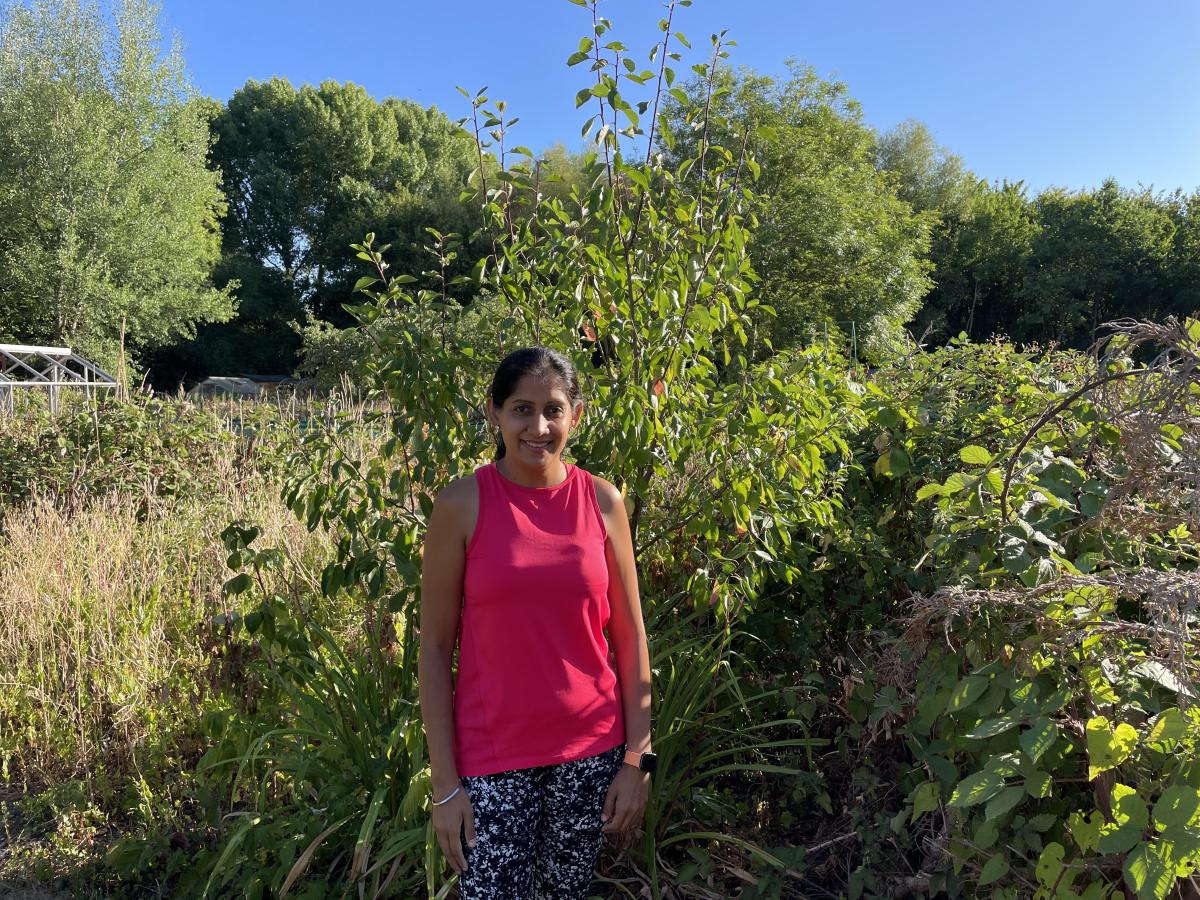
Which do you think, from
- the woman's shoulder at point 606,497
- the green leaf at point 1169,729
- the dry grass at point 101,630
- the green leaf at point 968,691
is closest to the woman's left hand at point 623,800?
the woman's shoulder at point 606,497

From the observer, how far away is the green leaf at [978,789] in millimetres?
1568

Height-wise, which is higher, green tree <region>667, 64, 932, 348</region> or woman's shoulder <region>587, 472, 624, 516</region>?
green tree <region>667, 64, 932, 348</region>

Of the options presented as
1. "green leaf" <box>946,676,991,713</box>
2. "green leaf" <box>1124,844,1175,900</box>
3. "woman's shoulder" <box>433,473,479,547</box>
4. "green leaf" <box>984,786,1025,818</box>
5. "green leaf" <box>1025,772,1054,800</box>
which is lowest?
"green leaf" <box>1124,844,1175,900</box>

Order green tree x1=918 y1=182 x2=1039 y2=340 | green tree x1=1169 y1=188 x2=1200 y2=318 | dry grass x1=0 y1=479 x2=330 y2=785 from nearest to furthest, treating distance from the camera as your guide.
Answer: dry grass x1=0 y1=479 x2=330 y2=785 < green tree x1=1169 y1=188 x2=1200 y2=318 < green tree x1=918 y1=182 x2=1039 y2=340

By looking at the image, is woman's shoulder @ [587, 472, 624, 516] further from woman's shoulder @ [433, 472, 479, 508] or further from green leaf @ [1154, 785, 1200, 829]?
green leaf @ [1154, 785, 1200, 829]

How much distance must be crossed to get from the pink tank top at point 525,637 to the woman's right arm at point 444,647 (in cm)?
3

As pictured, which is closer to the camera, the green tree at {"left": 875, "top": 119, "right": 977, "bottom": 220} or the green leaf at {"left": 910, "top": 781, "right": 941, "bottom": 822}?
the green leaf at {"left": 910, "top": 781, "right": 941, "bottom": 822}

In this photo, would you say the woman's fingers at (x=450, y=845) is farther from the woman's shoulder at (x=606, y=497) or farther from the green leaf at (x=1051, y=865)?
the green leaf at (x=1051, y=865)

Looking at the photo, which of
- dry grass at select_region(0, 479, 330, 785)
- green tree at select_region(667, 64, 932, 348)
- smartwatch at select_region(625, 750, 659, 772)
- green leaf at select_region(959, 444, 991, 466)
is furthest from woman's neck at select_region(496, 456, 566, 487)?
green tree at select_region(667, 64, 932, 348)

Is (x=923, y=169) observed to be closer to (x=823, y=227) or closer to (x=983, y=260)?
(x=983, y=260)

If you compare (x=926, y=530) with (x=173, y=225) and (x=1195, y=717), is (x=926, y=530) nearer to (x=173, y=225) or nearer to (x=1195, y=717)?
(x=1195, y=717)

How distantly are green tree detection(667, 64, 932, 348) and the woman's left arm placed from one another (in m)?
21.8

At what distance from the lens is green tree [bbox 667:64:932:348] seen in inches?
950

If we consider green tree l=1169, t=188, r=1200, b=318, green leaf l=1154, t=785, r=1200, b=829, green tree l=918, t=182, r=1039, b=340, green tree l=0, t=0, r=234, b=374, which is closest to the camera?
green leaf l=1154, t=785, r=1200, b=829
